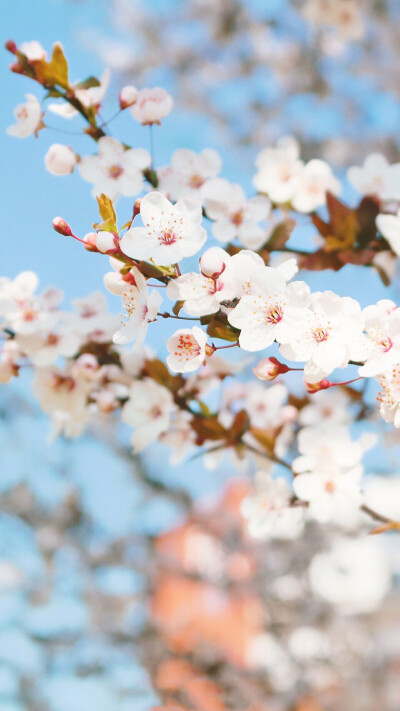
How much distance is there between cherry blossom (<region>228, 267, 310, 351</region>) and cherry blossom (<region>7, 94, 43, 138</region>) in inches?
21.2

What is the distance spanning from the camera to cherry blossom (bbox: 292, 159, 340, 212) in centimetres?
106

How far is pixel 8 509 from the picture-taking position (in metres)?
3.25

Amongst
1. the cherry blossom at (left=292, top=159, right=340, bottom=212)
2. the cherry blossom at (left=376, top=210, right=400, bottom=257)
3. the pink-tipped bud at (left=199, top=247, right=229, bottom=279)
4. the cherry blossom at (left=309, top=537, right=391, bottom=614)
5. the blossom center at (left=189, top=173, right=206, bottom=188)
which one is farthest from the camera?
the cherry blossom at (left=309, top=537, right=391, bottom=614)

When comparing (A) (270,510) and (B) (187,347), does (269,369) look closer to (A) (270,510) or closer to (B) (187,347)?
(B) (187,347)

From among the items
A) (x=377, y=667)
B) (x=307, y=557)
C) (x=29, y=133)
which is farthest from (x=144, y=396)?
(x=377, y=667)

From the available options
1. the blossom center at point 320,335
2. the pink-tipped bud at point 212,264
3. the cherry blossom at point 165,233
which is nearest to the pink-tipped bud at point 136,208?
the cherry blossom at point 165,233

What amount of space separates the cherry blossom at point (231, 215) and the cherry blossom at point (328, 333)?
366mm

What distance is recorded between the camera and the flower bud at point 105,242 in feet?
1.87

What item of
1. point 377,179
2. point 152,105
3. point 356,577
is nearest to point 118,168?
point 152,105

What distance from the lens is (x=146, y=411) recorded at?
0.96m

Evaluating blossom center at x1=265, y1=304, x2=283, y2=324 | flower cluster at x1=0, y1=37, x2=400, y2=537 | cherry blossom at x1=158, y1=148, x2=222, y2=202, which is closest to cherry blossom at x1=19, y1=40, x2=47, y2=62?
flower cluster at x1=0, y1=37, x2=400, y2=537

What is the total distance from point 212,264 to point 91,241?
0.13m

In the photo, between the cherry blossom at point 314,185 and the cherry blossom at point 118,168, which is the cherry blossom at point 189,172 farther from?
the cherry blossom at point 314,185

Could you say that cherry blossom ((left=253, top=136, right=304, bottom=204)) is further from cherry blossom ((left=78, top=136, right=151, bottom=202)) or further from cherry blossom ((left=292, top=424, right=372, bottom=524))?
cherry blossom ((left=292, top=424, right=372, bottom=524))
